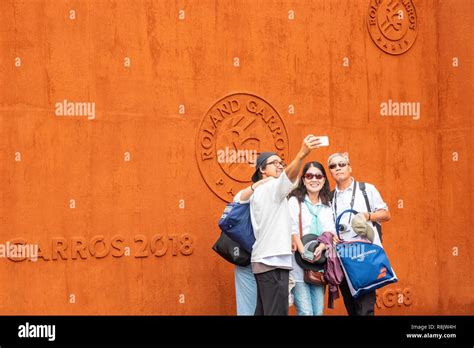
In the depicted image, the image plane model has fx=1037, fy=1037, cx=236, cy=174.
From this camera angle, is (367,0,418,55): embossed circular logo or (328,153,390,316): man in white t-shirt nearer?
(328,153,390,316): man in white t-shirt

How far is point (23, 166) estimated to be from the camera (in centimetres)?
1166

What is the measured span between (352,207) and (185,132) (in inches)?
105

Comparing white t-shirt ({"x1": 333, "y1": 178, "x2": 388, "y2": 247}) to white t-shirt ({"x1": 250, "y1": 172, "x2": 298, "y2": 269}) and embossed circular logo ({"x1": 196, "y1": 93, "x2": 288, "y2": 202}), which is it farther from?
embossed circular logo ({"x1": 196, "y1": 93, "x2": 288, "y2": 202})

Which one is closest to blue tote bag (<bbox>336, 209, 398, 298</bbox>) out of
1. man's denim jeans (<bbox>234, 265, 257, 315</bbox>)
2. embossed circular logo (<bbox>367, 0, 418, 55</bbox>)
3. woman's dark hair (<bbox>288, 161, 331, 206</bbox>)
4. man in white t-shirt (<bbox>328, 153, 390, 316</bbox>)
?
man in white t-shirt (<bbox>328, 153, 390, 316</bbox>)

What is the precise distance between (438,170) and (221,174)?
3.12m

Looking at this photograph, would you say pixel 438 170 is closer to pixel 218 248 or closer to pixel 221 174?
pixel 221 174

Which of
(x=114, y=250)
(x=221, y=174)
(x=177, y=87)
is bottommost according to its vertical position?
(x=114, y=250)

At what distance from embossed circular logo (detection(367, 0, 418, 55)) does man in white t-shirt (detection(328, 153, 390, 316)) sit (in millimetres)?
3159

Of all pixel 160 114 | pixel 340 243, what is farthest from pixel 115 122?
pixel 340 243

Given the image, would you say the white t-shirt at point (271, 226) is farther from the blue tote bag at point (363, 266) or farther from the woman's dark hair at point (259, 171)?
the blue tote bag at point (363, 266)

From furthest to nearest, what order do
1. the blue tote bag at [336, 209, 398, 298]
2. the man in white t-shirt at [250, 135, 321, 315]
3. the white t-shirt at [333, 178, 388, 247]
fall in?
the white t-shirt at [333, 178, 388, 247], the blue tote bag at [336, 209, 398, 298], the man in white t-shirt at [250, 135, 321, 315]

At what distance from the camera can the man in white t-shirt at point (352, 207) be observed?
1052 centimetres

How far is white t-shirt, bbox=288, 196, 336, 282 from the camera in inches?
425

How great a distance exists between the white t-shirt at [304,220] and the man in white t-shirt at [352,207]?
126mm
